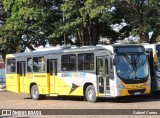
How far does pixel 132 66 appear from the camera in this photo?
20469mm

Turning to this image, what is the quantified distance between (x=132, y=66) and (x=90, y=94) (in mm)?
2538

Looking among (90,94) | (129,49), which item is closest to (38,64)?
(90,94)

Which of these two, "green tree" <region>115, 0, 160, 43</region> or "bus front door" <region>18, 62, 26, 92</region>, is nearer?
"bus front door" <region>18, 62, 26, 92</region>

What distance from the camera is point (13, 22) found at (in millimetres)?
36000

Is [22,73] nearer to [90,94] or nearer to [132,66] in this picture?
[90,94]

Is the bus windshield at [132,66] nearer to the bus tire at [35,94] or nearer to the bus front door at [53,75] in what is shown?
the bus front door at [53,75]

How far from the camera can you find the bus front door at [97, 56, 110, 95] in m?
20.3

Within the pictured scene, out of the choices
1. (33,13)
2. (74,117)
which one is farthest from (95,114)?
(33,13)

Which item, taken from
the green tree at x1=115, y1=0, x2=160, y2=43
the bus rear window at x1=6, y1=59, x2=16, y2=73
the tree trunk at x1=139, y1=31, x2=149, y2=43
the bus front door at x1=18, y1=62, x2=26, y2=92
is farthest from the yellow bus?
the tree trunk at x1=139, y1=31, x2=149, y2=43

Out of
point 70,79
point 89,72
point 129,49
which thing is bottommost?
point 70,79

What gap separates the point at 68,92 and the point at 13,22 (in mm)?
14925

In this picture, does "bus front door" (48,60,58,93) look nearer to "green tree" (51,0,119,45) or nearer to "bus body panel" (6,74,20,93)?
"bus body panel" (6,74,20,93)

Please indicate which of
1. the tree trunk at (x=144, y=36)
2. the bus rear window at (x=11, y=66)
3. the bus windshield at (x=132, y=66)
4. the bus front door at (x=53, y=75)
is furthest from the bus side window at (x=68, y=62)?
A: the tree trunk at (x=144, y=36)

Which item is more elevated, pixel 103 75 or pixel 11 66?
pixel 11 66
